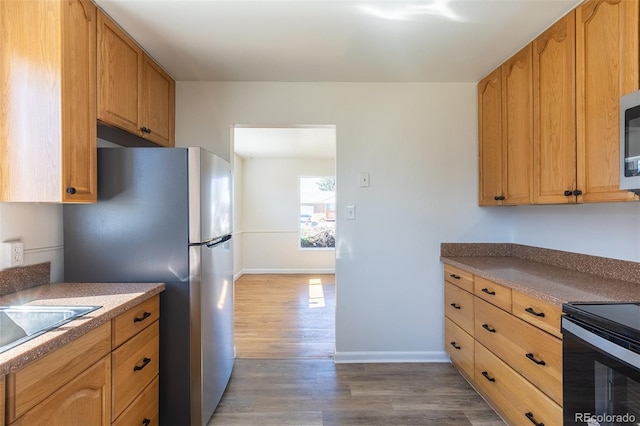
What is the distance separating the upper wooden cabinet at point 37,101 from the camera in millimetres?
1392

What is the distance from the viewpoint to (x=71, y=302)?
52.1 inches

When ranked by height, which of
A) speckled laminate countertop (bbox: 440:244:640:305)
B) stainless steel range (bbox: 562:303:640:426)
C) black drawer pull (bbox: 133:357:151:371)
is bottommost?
black drawer pull (bbox: 133:357:151:371)

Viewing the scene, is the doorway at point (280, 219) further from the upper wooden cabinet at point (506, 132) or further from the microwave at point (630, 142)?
the microwave at point (630, 142)

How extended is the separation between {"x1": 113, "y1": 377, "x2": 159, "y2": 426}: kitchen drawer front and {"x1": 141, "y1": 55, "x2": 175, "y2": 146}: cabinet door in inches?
57.9

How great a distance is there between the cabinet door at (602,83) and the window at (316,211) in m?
5.06

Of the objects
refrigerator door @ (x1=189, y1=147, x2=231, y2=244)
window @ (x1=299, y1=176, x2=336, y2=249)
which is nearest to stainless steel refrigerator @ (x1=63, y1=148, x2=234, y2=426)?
refrigerator door @ (x1=189, y1=147, x2=231, y2=244)

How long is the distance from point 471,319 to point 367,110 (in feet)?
5.61

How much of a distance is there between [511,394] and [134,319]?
6.18 ft

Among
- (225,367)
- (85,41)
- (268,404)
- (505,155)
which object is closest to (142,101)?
(85,41)

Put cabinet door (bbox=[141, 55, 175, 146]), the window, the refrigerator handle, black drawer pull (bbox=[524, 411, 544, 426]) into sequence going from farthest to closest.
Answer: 1. the window
2. cabinet door (bbox=[141, 55, 175, 146])
3. the refrigerator handle
4. black drawer pull (bbox=[524, 411, 544, 426])

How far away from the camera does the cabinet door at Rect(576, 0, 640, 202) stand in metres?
1.37

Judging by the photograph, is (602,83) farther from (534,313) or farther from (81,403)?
(81,403)

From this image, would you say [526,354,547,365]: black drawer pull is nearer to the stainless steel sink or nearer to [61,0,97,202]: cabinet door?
the stainless steel sink

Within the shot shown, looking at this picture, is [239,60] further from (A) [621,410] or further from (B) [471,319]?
(A) [621,410]
